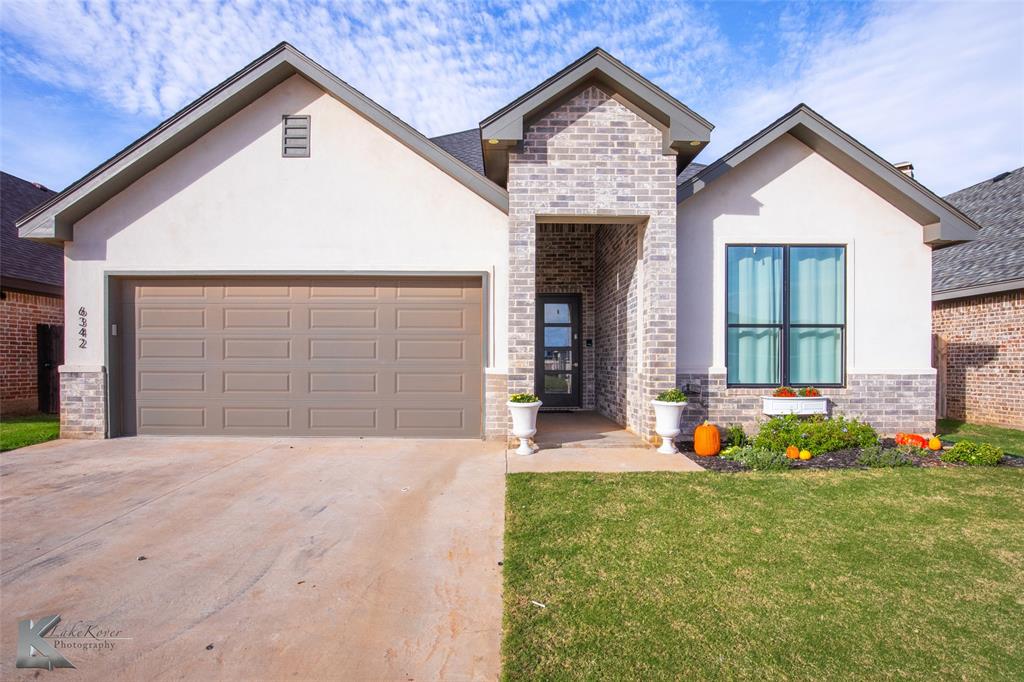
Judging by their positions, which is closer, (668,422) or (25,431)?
(668,422)

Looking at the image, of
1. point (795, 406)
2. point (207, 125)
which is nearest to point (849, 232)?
point (795, 406)

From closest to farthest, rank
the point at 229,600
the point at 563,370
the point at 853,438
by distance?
the point at 229,600
the point at 853,438
the point at 563,370

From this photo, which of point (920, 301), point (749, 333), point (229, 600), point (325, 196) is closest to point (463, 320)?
point (325, 196)

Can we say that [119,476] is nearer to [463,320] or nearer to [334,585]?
[334,585]

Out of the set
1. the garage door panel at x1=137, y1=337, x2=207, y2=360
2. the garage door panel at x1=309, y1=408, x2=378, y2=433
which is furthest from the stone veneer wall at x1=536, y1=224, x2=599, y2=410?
the garage door panel at x1=137, y1=337, x2=207, y2=360

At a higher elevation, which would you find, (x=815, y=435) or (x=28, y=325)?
(x=28, y=325)

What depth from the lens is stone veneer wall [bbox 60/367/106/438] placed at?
7.50 meters

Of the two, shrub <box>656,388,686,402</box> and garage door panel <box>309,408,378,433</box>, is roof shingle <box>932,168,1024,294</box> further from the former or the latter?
garage door panel <box>309,408,378,433</box>

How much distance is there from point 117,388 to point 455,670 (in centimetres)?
815

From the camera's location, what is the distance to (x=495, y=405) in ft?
24.3

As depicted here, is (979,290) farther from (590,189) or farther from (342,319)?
(342,319)

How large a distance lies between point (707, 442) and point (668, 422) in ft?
2.02

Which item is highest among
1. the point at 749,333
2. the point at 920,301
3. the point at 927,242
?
the point at 927,242

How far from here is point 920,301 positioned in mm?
7543
